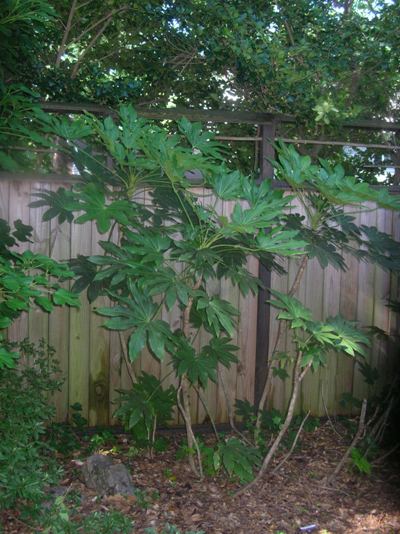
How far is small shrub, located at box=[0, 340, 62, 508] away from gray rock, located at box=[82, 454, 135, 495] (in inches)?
9.2

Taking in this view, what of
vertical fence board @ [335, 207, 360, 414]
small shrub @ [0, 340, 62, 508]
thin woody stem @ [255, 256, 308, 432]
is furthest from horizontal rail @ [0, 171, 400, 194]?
vertical fence board @ [335, 207, 360, 414]

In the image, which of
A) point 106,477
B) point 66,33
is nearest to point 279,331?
point 106,477

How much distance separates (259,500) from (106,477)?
84 centimetres

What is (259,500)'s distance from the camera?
3.43m

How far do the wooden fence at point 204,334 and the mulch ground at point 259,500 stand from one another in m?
0.51

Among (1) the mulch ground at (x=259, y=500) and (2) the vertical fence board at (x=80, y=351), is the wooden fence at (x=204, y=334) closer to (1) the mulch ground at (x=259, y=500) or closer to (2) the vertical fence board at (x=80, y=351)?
(2) the vertical fence board at (x=80, y=351)

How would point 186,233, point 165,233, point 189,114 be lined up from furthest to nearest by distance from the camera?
point 189,114, point 165,233, point 186,233

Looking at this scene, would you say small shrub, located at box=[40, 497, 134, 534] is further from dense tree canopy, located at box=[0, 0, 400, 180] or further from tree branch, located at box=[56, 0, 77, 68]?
tree branch, located at box=[56, 0, 77, 68]

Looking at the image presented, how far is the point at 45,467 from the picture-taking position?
346 cm

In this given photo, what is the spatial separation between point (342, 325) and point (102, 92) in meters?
2.75

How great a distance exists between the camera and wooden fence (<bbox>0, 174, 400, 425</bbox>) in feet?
13.2

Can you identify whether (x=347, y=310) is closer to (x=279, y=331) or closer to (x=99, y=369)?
(x=279, y=331)

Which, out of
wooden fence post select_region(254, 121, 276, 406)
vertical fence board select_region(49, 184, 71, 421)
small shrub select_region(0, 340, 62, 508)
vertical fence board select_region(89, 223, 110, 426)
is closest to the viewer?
small shrub select_region(0, 340, 62, 508)

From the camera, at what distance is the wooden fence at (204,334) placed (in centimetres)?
403
